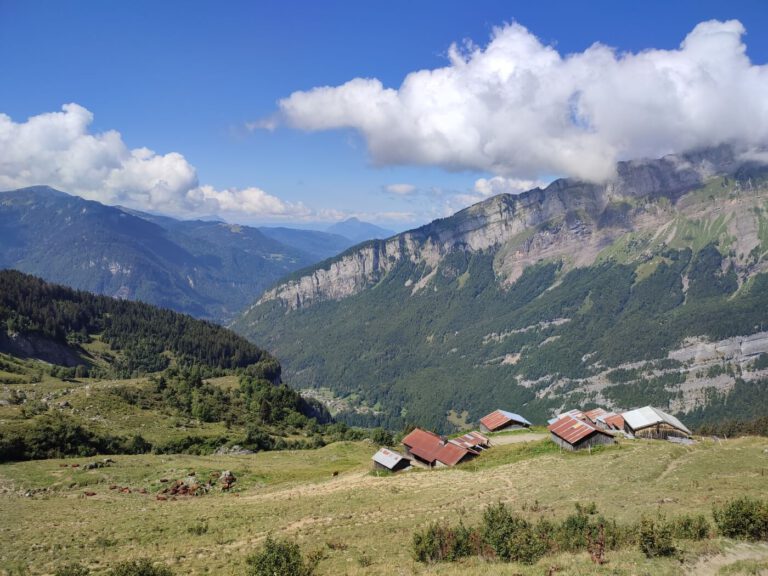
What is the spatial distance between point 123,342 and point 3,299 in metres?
38.5

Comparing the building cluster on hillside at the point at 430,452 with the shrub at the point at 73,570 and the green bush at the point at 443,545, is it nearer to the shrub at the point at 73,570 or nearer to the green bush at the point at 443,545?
the green bush at the point at 443,545

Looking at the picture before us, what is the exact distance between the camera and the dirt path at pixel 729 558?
69.7 feet

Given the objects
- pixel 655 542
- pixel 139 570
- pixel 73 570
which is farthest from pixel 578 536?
pixel 73 570

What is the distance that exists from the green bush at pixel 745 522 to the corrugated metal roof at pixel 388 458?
126ft

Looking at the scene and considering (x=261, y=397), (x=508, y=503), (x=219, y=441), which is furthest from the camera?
(x=261, y=397)

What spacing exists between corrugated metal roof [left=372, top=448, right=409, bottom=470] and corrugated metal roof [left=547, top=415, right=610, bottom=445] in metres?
19.0

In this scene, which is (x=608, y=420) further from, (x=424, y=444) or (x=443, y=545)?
(x=443, y=545)

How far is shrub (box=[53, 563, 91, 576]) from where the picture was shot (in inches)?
1027

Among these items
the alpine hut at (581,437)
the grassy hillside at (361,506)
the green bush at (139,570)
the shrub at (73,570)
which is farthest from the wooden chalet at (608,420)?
the shrub at (73,570)

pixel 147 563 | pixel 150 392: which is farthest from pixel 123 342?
pixel 147 563

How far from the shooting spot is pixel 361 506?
135 ft

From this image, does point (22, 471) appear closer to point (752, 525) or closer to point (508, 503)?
point (508, 503)

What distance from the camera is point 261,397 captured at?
124m

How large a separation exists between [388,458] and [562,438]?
67.8 feet
